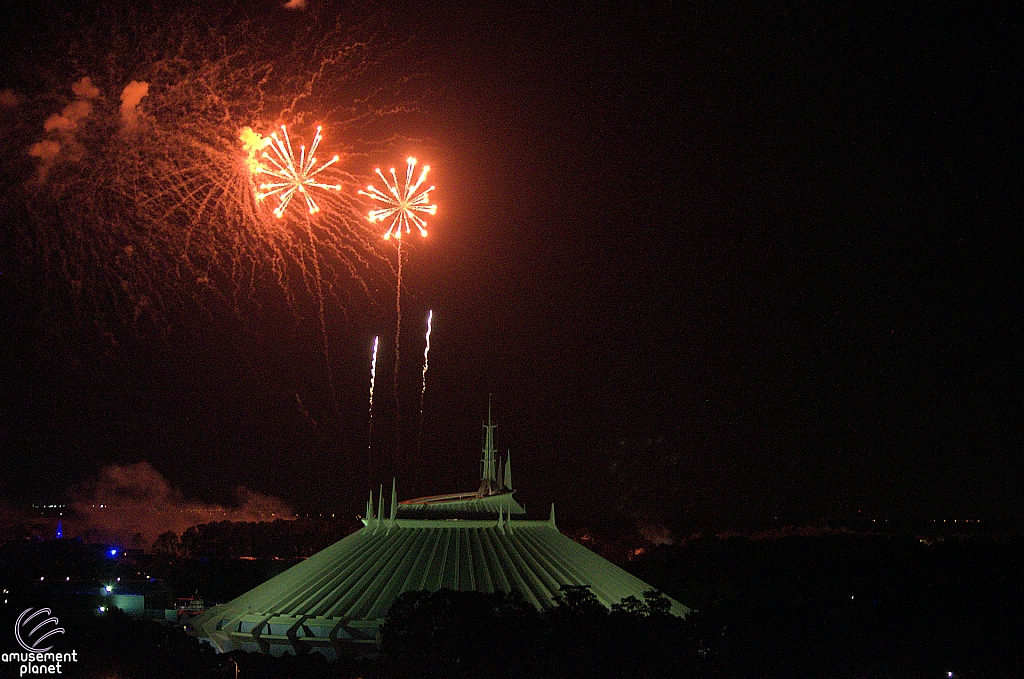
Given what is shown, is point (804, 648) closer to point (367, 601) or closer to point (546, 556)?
point (546, 556)

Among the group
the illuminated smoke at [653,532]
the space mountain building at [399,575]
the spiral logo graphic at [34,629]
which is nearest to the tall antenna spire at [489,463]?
the space mountain building at [399,575]

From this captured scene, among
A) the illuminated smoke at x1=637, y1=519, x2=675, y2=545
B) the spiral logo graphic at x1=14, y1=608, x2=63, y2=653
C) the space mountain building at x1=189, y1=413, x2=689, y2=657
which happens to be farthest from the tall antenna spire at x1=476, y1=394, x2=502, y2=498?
the illuminated smoke at x1=637, y1=519, x2=675, y2=545

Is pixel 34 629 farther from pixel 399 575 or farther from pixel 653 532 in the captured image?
pixel 653 532

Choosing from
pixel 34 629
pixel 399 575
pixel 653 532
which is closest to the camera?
pixel 34 629

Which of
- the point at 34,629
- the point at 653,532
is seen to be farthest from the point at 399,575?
the point at 653,532

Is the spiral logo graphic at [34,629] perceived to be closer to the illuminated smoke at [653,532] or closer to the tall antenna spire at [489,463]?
the tall antenna spire at [489,463]

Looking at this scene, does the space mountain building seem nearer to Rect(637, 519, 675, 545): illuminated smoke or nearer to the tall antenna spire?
the tall antenna spire

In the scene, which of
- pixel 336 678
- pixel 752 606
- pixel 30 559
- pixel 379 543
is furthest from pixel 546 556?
pixel 30 559
